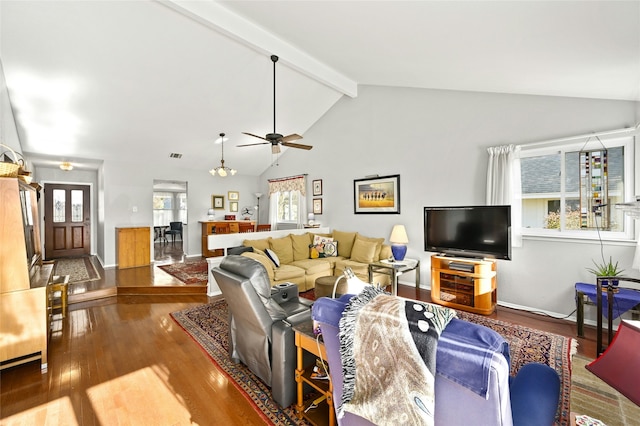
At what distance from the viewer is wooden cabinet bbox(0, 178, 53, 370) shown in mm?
2322

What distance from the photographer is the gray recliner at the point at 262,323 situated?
195 cm

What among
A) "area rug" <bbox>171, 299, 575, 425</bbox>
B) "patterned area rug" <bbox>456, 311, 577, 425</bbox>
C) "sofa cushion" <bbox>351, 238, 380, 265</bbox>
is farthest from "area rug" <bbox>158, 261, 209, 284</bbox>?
"patterned area rug" <bbox>456, 311, 577, 425</bbox>

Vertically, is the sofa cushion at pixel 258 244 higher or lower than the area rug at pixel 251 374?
higher

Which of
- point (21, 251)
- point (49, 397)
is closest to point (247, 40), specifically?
point (21, 251)

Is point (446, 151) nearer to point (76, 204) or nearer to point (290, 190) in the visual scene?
point (290, 190)

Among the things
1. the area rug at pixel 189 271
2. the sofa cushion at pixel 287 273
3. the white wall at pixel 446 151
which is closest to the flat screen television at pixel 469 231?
the white wall at pixel 446 151

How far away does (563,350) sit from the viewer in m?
2.68

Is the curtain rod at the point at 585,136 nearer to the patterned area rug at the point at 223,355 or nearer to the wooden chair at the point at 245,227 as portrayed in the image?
the patterned area rug at the point at 223,355

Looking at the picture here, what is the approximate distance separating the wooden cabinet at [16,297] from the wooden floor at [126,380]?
0.74 ft

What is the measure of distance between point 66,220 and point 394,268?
8.35 metres

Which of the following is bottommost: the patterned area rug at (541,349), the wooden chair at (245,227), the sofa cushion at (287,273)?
the patterned area rug at (541,349)

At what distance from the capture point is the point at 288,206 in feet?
25.4

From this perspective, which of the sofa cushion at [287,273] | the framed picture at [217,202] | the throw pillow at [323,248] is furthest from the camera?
the framed picture at [217,202]

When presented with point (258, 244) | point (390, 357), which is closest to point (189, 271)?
point (258, 244)
